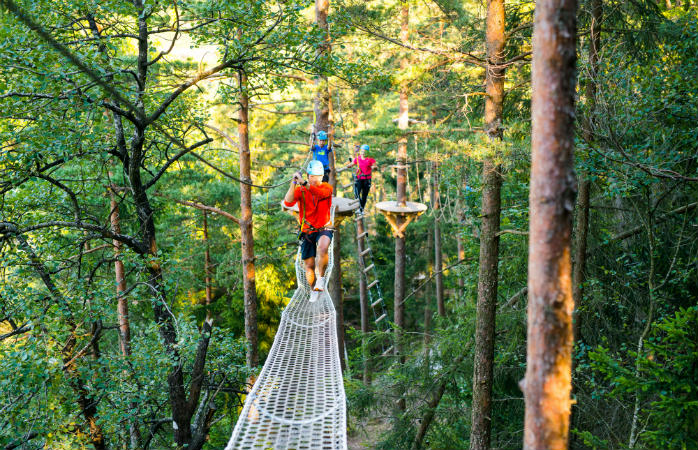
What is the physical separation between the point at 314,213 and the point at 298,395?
218 cm

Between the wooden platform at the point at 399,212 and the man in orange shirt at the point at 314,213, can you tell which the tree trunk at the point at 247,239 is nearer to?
the wooden platform at the point at 399,212

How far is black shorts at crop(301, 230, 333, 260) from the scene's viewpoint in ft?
18.9

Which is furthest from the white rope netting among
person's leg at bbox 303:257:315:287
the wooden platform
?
the wooden platform

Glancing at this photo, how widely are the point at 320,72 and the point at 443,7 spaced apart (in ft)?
17.1

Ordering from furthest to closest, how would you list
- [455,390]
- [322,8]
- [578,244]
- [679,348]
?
[322,8]
[455,390]
[578,244]
[679,348]

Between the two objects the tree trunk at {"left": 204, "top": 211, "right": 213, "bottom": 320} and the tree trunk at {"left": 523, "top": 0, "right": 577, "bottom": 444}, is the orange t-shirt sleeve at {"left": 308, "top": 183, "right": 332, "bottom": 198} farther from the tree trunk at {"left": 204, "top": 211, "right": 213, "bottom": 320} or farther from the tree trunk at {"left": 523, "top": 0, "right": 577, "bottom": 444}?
the tree trunk at {"left": 204, "top": 211, "right": 213, "bottom": 320}

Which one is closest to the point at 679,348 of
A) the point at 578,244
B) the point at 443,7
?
the point at 578,244

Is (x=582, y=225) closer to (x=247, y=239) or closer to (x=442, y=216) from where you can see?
(x=442, y=216)

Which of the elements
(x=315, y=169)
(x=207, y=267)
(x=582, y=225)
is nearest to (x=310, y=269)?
(x=315, y=169)

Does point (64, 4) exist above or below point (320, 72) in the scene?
above

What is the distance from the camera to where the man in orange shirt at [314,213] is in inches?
214

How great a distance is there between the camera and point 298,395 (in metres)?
4.12

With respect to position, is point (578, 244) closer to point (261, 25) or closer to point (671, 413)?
point (671, 413)

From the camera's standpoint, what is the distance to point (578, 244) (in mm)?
5387
